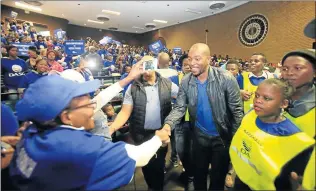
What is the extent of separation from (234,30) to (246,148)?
408 inches

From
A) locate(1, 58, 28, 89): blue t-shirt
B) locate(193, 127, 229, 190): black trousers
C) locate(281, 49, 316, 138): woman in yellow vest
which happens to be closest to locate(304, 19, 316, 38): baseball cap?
locate(281, 49, 316, 138): woman in yellow vest

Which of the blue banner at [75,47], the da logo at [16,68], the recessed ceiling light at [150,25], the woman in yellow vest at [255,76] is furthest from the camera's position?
the recessed ceiling light at [150,25]

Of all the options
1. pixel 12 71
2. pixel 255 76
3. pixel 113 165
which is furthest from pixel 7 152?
pixel 12 71

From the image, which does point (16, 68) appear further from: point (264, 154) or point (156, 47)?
point (264, 154)

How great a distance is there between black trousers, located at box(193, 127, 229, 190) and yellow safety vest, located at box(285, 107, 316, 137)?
1.04 metres

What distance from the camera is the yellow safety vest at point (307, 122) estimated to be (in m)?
0.58

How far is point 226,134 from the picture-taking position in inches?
65.9

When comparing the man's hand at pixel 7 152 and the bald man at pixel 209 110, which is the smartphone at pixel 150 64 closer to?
the bald man at pixel 209 110

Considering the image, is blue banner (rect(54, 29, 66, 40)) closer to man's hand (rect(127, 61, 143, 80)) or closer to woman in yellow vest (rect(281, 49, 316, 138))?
man's hand (rect(127, 61, 143, 80))

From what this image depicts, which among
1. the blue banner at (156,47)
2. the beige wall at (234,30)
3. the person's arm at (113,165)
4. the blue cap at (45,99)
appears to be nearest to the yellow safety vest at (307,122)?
the person's arm at (113,165)

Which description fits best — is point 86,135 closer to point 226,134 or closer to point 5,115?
point 5,115

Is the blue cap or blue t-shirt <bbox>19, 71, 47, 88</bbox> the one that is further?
blue t-shirt <bbox>19, 71, 47, 88</bbox>

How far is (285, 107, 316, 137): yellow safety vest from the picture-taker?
0.58m

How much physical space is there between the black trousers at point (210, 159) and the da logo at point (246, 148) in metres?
0.87
